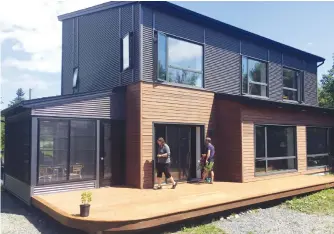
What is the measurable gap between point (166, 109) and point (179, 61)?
73.5 inches

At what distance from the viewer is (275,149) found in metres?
12.1

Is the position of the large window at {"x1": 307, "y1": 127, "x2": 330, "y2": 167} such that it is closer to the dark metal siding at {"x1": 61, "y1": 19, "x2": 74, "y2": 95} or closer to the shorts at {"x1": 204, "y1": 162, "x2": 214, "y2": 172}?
the shorts at {"x1": 204, "y1": 162, "x2": 214, "y2": 172}

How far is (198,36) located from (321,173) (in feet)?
27.3

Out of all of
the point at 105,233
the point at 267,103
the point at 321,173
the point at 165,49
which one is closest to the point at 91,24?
the point at 165,49

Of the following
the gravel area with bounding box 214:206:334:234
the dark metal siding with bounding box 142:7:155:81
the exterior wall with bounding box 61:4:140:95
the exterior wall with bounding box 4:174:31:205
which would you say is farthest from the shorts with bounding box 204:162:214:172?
the exterior wall with bounding box 4:174:31:205

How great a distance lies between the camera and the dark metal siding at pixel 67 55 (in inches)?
530

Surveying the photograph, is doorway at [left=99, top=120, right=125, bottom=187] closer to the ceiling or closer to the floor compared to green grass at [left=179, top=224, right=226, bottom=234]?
closer to the ceiling

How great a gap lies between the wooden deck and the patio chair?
1.71 feet

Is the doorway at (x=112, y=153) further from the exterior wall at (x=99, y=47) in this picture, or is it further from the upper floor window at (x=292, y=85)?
the upper floor window at (x=292, y=85)

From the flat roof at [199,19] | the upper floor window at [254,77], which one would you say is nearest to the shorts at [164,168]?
the flat roof at [199,19]

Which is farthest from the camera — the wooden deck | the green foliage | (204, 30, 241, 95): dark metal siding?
(204, 30, 241, 95): dark metal siding

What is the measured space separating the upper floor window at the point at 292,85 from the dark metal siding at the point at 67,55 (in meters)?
10.00

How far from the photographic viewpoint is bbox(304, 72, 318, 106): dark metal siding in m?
16.4

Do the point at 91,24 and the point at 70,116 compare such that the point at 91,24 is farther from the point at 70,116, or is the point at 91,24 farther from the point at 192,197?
the point at 192,197
